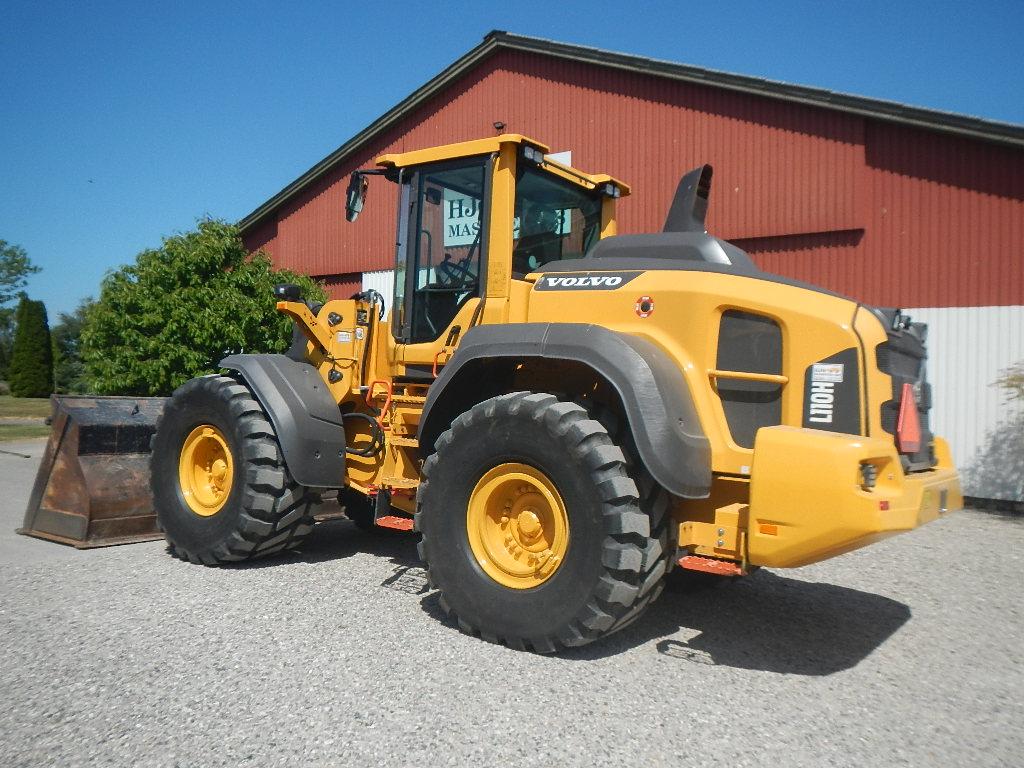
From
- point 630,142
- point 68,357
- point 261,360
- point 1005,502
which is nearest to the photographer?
point 261,360

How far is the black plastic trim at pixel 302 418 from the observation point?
5430mm

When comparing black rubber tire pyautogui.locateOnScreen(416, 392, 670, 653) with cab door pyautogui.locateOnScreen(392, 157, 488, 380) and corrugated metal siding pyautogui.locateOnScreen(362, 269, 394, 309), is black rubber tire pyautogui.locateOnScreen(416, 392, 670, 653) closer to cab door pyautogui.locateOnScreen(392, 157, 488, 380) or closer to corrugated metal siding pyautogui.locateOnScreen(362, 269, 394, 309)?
cab door pyautogui.locateOnScreen(392, 157, 488, 380)

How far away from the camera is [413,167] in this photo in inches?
218

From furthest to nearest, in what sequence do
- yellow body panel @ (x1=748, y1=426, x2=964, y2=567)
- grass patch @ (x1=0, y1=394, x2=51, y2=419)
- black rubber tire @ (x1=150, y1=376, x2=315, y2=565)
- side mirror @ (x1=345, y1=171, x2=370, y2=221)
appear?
grass patch @ (x1=0, y1=394, x2=51, y2=419) → side mirror @ (x1=345, y1=171, x2=370, y2=221) → black rubber tire @ (x1=150, y1=376, x2=315, y2=565) → yellow body panel @ (x1=748, y1=426, x2=964, y2=567)

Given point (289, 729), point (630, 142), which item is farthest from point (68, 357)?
point (289, 729)

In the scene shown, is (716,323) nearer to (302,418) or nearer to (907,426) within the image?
(907,426)

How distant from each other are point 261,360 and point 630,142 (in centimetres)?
793

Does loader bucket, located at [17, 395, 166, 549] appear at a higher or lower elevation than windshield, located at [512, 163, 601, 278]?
lower

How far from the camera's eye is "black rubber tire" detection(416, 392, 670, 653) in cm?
376

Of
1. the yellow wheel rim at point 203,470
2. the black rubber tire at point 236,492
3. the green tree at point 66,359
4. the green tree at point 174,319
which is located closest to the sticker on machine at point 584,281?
the black rubber tire at point 236,492

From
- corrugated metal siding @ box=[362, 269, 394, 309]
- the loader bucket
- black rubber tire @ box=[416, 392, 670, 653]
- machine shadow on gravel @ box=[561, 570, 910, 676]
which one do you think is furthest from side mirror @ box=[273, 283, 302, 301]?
corrugated metal siding @ box=[362, 269, 394, 309]

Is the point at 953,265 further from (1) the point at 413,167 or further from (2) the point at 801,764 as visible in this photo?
(2) the point at 801,764

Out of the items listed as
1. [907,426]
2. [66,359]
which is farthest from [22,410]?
[907,426]

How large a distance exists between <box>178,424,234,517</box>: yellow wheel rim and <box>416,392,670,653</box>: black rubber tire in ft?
7.16
